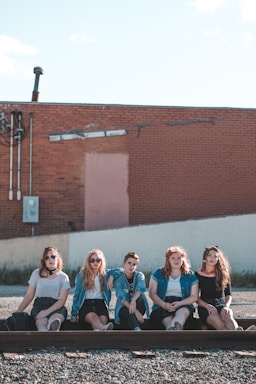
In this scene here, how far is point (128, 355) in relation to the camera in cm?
713

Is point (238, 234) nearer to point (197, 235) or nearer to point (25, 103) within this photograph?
point (197, 235)

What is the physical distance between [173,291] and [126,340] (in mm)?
1417

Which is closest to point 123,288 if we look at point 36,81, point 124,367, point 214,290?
point 214,290

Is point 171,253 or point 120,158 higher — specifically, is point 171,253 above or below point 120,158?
below

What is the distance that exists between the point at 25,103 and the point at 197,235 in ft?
23.0

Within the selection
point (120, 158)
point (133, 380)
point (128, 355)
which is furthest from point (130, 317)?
point (120, 158)

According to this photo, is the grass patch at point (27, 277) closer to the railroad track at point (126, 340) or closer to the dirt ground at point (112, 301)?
the dirt ground at point (112, 301)

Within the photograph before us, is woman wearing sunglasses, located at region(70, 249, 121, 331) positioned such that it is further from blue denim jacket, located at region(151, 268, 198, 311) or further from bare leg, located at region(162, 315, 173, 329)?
bare leg, located at region(162, 315, 173, 329)

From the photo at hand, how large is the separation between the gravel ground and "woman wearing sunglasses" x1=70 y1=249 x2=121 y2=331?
1337mm

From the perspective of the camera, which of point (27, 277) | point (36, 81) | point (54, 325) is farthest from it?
point (36, 81)

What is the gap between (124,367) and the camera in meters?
6.63

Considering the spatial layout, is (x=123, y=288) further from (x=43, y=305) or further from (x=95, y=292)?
(x=43, y=305)

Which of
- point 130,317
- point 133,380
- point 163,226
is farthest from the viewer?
point 163,226

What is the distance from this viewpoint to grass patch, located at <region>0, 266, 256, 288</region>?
1836 centimetres
